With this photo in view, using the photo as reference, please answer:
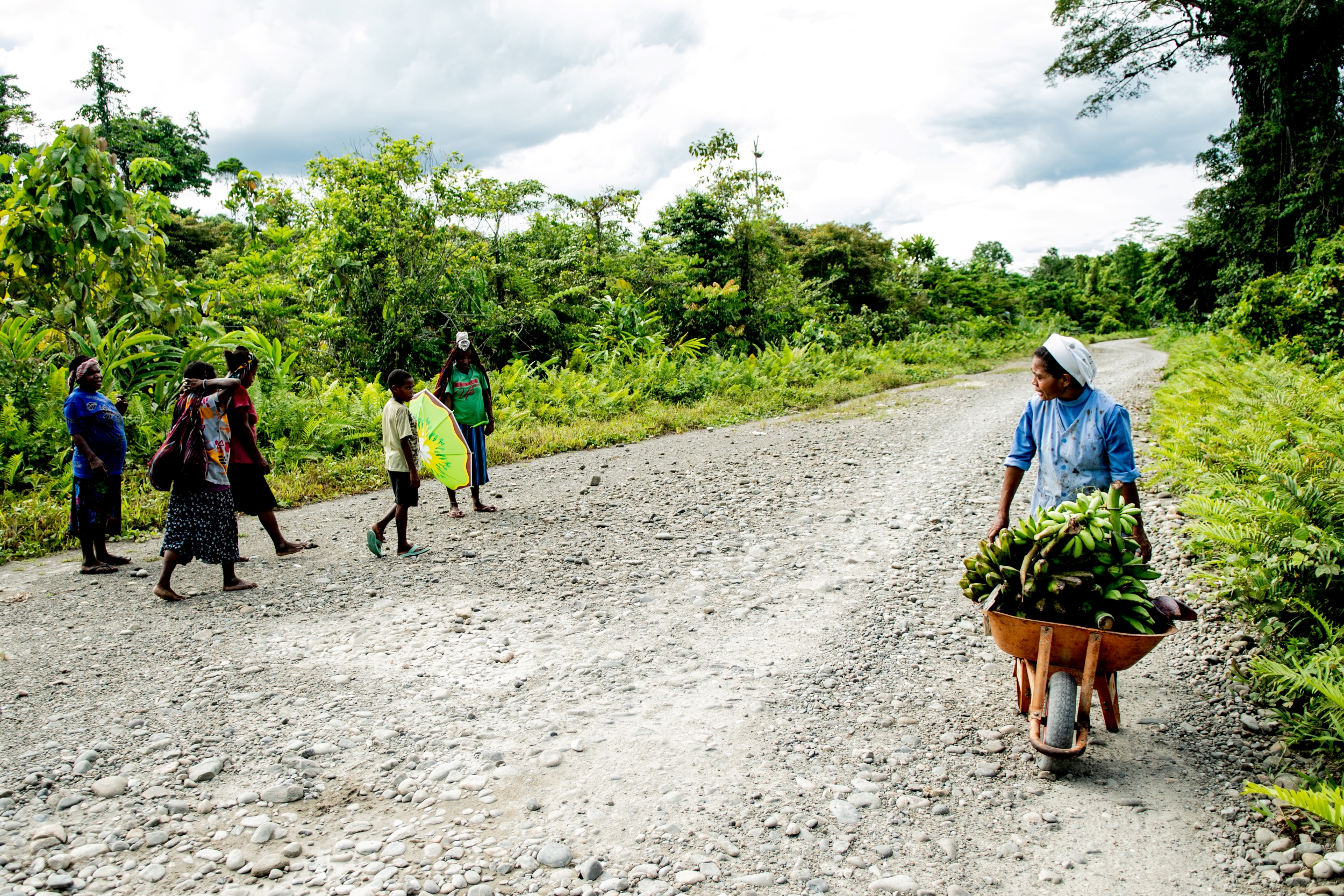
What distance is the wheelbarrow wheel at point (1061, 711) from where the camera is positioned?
11.0ft

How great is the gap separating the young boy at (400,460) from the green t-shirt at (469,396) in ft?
3.86

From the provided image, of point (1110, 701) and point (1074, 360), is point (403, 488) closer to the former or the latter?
point (1074, 360)

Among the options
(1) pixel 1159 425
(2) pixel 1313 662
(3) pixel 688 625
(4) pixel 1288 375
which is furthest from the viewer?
(1) pixel 1159 425

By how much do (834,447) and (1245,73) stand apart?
1959 cm

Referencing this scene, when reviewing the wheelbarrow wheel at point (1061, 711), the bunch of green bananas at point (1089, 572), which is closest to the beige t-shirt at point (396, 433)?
the bunch of green bananas at point (1089, 572)

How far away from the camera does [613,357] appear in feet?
56.5

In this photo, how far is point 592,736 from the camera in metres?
3.83

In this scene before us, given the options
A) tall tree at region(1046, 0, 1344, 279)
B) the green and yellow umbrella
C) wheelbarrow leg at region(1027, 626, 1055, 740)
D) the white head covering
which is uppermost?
tall tree at region(1046, 0, 1344, 279)

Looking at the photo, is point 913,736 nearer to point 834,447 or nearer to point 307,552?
point 307,552

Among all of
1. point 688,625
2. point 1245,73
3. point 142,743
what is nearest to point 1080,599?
point 688,625

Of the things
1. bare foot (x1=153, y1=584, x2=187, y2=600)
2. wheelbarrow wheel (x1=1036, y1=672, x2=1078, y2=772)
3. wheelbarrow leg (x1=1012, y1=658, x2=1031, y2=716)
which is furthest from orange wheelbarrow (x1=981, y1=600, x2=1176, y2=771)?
bare foot (x1=153, y1=584, x2=187, y2=600)

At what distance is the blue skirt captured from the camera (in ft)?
26.8

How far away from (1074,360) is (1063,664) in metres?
1.35

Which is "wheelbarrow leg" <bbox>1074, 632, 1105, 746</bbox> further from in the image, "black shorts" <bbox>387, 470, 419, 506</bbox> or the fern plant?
"black shorts" <bbox>387, 470, 419, 506</bbox>
